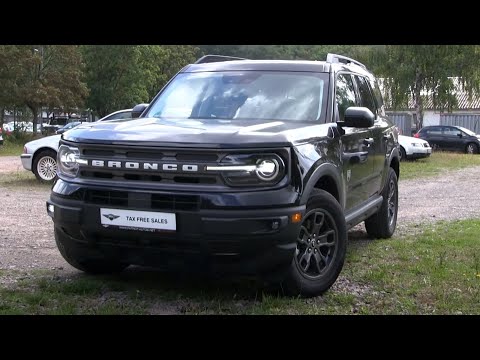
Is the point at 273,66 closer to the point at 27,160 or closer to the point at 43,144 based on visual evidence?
the point at 43,144

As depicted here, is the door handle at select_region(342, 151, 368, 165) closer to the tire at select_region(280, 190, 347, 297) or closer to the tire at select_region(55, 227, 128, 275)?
the tire at select_region(280, 190, 347, 297)

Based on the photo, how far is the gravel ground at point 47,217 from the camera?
614cm

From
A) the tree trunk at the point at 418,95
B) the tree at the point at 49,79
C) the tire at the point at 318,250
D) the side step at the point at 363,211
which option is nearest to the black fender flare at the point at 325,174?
the tire at the point at 318,250

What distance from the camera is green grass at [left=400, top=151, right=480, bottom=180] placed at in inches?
705

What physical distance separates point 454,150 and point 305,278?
90.4 ft

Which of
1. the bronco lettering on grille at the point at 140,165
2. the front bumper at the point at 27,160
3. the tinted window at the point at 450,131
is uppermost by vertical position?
the bronco lettering on grille at the point at 140,165

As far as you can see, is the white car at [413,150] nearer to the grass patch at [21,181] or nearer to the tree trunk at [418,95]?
the tree trunk at [418,95]

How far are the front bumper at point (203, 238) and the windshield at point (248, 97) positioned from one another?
1.40 metres

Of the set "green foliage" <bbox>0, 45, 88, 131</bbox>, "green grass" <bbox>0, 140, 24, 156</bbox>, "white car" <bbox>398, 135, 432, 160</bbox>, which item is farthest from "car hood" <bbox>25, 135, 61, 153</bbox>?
"green foliage" <bbox>0, 45, 88, 131</bbox>

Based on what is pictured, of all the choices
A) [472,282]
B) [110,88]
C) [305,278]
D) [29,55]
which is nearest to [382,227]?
[472,282]

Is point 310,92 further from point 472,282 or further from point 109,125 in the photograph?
point 472,282

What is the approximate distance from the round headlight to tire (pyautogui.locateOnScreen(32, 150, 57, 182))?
373 inches

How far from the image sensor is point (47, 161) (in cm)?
1293

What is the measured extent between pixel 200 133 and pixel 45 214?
211 inches
